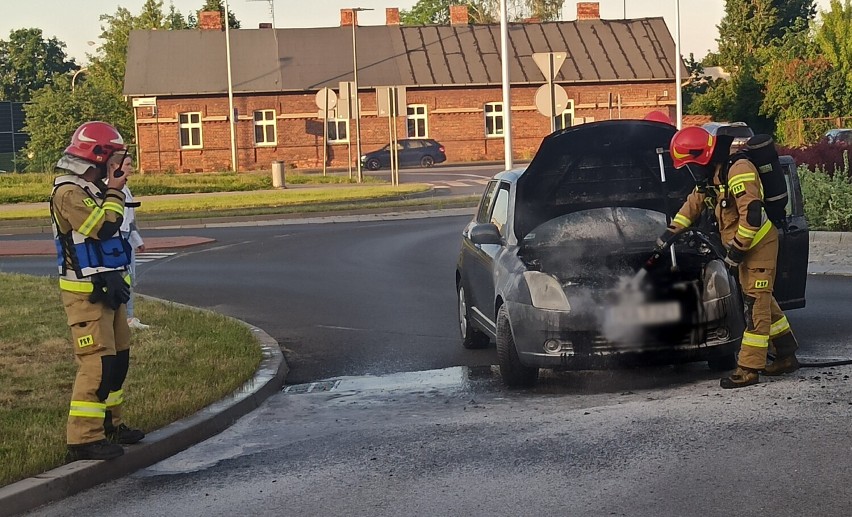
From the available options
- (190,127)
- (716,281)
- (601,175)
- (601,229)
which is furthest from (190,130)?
(716,281)

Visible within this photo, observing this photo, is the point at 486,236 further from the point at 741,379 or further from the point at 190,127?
the point at 190,127

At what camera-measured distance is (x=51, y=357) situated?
10.6m

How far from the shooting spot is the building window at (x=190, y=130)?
5925 centimetres

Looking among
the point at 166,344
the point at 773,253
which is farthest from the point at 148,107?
the point at 773,253

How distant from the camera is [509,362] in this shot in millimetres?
8688

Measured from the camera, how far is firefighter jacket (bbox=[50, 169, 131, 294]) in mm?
6816

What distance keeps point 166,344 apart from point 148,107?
49290 millimetres

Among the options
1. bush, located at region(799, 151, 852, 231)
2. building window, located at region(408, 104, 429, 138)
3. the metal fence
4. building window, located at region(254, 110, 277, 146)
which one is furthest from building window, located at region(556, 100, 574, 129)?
bush, located at region(799, 151, 852, 231)

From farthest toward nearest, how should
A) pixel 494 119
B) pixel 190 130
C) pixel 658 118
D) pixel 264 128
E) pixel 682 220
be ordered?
1. pixel 494 119
2. pixel 264 128
3. pixel 190 130
4. pixel 658 118
5. pixel 682 220

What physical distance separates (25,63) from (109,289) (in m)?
113

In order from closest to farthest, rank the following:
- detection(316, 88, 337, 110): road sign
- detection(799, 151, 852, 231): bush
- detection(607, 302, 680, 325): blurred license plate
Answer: detection(607, 302, 680, 325): blurred license plate → detection(799, 151, 852, 231): bush → detection(316, 88, 337, 110): road sign

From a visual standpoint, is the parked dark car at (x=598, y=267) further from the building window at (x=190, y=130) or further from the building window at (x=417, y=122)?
the building window at (x=417, y=122)

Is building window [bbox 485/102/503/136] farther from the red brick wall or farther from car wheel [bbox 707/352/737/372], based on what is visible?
car wheel [bbox 707/352/737/372]

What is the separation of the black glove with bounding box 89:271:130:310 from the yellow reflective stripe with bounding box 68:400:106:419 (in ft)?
1.82
